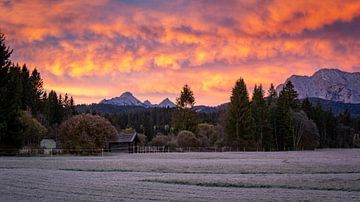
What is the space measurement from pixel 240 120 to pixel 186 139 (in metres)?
14.9

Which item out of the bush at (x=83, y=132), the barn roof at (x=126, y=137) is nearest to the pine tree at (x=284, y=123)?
the barn roof at (x=126, y=137)

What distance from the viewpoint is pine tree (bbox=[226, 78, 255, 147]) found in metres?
107

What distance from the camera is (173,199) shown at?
683 inches

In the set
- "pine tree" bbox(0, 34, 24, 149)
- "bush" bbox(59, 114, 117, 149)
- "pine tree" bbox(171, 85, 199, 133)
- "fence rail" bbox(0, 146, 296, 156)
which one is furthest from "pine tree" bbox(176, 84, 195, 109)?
"pine tree" bbox(0, 34, 24, 149)

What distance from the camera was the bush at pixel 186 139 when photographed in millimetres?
101062

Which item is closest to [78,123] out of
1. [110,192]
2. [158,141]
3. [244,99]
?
[158,141]

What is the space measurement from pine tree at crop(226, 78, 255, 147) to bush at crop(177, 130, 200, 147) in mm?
10747

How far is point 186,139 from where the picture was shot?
3986 inches

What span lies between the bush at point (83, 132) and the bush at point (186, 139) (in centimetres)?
2535

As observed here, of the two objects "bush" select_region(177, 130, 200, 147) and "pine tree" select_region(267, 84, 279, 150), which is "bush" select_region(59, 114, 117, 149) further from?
"pine tree" select_region(267, 84, 279, 150)

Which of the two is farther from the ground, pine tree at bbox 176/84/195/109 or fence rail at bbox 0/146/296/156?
pine tree at bbox 176/84/195/109

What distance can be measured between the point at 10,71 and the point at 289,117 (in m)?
75.7

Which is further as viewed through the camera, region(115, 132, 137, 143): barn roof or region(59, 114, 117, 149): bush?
region(115, 132, 137, 143): barn roof

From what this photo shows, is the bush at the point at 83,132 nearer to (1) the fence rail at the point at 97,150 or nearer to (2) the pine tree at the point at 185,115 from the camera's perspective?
(1) the fence rail at the point at 97,150
